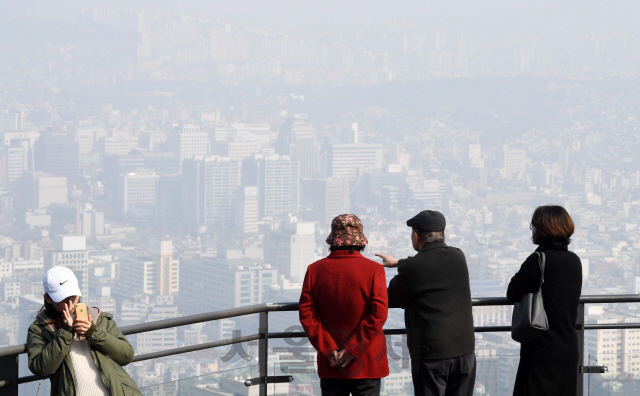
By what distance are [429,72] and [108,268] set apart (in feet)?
272

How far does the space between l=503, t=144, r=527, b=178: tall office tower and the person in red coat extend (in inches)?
4974

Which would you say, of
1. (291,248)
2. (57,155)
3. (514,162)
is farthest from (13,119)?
(514,162)

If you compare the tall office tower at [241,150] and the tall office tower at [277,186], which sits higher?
the tall office tower at [241,150]

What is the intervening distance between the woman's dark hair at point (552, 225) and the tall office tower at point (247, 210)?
353ft

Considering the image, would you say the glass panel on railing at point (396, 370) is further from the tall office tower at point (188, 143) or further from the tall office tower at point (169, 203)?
the tall office tower at point (188, 143)

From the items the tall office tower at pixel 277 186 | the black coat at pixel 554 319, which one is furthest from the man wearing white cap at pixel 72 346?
the tall office tower at pixel 277 186

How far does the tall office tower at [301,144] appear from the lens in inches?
5005

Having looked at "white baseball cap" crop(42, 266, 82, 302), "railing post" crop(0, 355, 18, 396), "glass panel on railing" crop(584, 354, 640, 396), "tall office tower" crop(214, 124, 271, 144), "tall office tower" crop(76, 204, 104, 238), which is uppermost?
"tall office tower" crop(214, 124, 271, 144)

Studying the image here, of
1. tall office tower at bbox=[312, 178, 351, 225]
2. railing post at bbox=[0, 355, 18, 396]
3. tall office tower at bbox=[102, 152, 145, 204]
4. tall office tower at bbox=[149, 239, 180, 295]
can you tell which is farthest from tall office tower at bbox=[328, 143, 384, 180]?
railing post at bbox=[0, 355, 18, 396]

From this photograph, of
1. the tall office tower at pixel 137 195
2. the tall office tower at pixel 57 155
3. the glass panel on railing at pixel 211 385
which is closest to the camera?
the glass panel on railing at pixel 211 385

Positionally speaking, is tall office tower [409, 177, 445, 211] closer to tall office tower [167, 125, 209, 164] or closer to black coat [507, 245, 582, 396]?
tall office tower [167, 125, 209, 164]

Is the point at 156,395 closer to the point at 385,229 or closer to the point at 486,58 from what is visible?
the point at 385,229

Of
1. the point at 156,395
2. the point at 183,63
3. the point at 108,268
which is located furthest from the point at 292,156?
the point at 156,395

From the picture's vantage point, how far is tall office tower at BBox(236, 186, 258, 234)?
4370 inches
